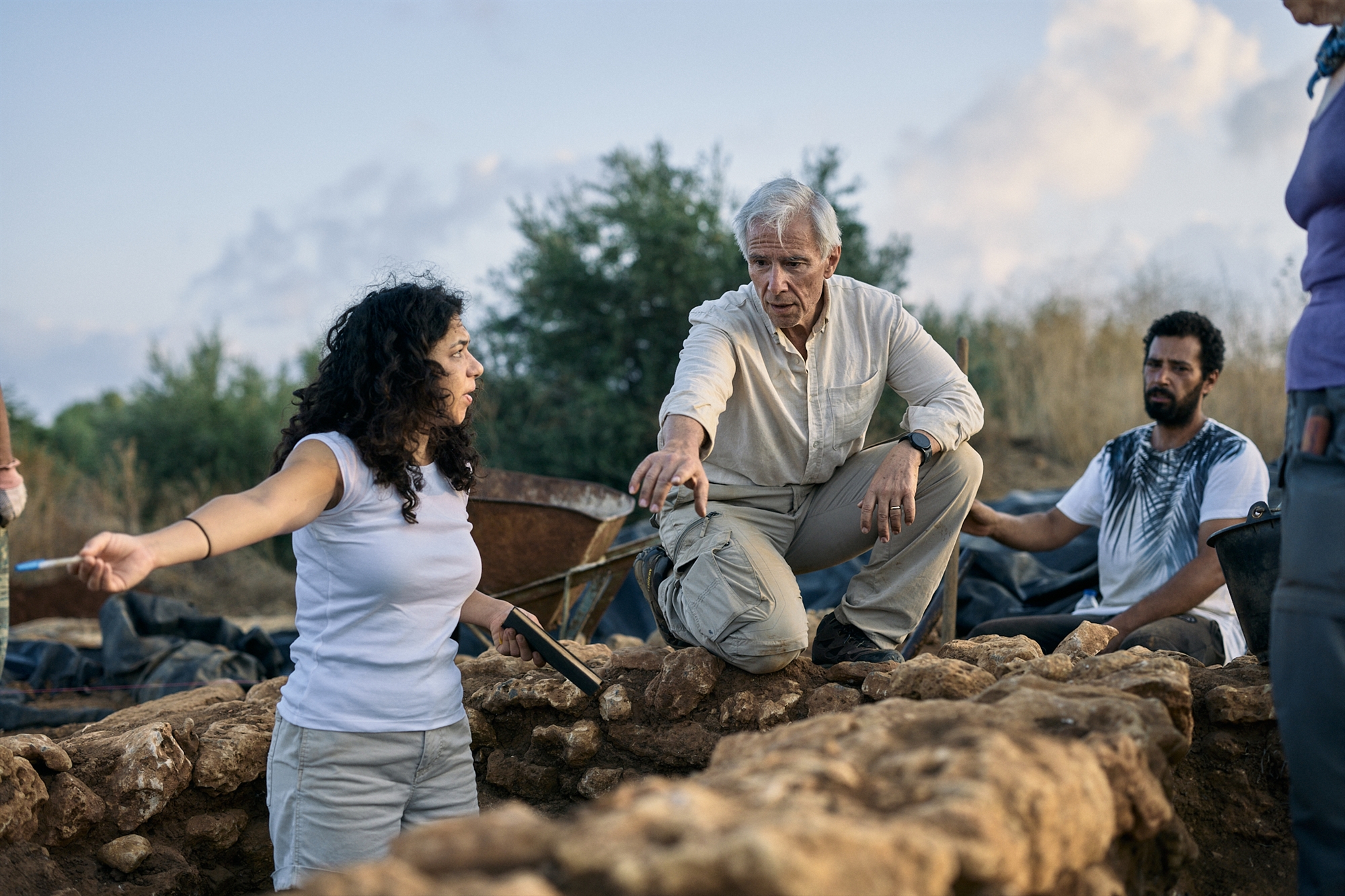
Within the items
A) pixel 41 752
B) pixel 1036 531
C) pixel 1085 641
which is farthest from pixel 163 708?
pixel 1036 531

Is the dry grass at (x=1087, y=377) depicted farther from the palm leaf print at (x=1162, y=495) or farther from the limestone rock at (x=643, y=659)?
the limestone rock at (x=643, y=659)

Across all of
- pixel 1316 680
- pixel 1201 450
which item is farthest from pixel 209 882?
pixel 1201 450

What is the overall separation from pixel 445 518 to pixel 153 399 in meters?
11.8

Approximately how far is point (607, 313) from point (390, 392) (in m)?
7.75

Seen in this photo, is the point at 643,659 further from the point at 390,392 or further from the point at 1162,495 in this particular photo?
the point at 1162,495

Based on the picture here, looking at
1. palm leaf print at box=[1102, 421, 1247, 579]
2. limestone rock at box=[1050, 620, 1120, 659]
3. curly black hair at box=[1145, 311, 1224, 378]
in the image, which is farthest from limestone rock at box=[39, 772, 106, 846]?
curly black hair at box=[1145, 311, 1224, 378]

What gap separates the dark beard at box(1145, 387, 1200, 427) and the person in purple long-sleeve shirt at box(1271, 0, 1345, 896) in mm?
2282

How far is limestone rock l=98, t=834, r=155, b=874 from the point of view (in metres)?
2.75

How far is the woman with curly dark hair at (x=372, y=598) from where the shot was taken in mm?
2260

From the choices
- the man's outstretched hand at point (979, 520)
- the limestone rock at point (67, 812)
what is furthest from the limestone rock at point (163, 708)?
the man's outstretched hand at point (979, 520)

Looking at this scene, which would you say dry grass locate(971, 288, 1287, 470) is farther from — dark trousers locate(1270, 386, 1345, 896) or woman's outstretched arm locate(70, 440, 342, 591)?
woman's outstretched arm locate(70, 440, 342, 591)

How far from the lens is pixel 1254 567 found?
8.98 feet

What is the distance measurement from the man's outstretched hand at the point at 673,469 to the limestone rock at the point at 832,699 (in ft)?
2.12

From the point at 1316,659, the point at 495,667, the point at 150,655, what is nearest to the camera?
the point at 1316,659
